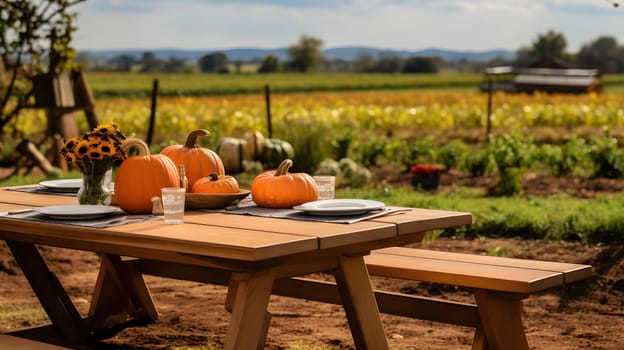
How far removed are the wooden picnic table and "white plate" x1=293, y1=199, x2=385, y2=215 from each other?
9cm

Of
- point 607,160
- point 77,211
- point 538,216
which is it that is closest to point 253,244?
point 77,211

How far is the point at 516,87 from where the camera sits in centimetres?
5159

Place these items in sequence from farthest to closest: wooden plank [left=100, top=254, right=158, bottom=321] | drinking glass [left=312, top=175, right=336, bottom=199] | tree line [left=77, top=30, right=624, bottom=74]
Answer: tree line [left=77, top=30, right=624, bottom=74]
wooden plank [left=100, top=254, right=158, bottom=321]
drinking glass [left=312, top=175, right=336, bottom=199]

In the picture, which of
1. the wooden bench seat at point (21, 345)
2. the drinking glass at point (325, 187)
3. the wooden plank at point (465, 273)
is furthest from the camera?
the drinking glass at point (325, 187)

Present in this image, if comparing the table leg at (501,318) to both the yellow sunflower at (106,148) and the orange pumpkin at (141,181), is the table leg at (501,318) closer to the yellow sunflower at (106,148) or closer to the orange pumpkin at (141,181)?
the orange pumpkin at (141,181)

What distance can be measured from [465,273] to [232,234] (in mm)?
1141

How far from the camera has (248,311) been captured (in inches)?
147

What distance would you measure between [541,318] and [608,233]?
5.78ft

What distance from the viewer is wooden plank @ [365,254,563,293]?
413cm

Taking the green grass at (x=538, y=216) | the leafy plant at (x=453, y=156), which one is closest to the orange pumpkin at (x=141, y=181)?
the green grass at (x=538, y=216)

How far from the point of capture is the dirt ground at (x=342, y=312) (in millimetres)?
5305

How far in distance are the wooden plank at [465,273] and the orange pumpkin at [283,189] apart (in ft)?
1.80

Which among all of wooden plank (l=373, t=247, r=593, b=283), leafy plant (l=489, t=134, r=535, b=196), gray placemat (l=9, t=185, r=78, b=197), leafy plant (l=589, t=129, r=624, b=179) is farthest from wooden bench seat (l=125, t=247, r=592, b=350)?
leafy plant (l=589, t=129, r=624, b=179)

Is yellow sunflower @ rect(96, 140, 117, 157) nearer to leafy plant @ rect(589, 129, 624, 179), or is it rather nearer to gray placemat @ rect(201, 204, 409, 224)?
gray placemat @ rect(201, 204, 409, 224)
